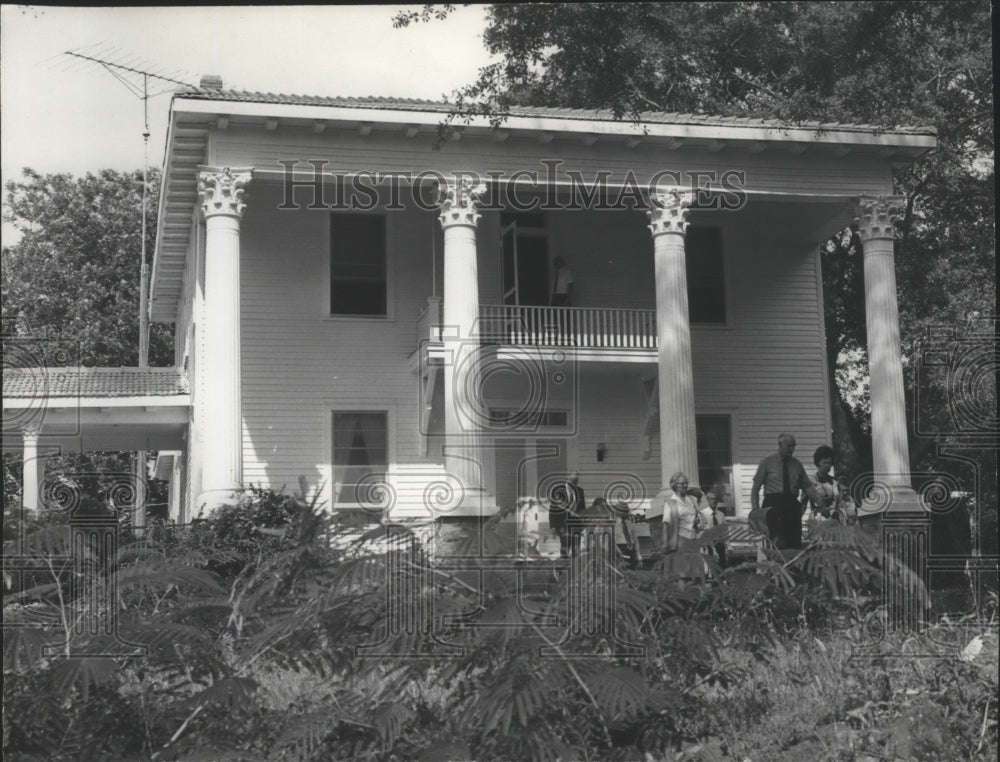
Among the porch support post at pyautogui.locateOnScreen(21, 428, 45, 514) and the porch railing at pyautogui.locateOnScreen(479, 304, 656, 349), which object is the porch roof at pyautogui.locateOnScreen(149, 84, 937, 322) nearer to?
the porch railing at pyautogui.locateOnScreen(479, 304, 656, 349)

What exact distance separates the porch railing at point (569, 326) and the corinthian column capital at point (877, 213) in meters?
4.05

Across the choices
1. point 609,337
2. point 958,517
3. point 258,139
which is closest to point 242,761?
point 258,139

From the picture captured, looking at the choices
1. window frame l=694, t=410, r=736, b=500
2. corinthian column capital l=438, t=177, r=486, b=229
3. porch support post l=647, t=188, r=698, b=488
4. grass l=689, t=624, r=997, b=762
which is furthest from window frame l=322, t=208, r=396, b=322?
grass l=689, t=624, r=997, b=762

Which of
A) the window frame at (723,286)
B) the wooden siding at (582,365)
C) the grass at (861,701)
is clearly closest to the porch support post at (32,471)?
the wooden siding at (582,365)

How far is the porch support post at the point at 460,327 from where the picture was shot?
2094 cm

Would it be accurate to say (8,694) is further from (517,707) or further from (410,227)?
(410,227)

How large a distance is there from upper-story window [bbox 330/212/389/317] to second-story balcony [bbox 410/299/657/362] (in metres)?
1.09

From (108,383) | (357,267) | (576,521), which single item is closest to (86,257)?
(108,383)

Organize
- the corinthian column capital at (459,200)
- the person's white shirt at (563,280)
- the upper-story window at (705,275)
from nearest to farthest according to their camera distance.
A: the corinthian column capital at (459,200)
the person's white shirt at (563,280)
the upper-story window at (705,275)

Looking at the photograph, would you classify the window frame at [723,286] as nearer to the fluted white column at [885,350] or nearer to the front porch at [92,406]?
the fluted white column at [885,350]

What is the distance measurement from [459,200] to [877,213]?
7.54m

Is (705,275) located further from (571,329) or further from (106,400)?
(106,400)

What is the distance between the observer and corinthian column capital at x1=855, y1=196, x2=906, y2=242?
915 inches

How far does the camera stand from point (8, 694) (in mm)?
5395
